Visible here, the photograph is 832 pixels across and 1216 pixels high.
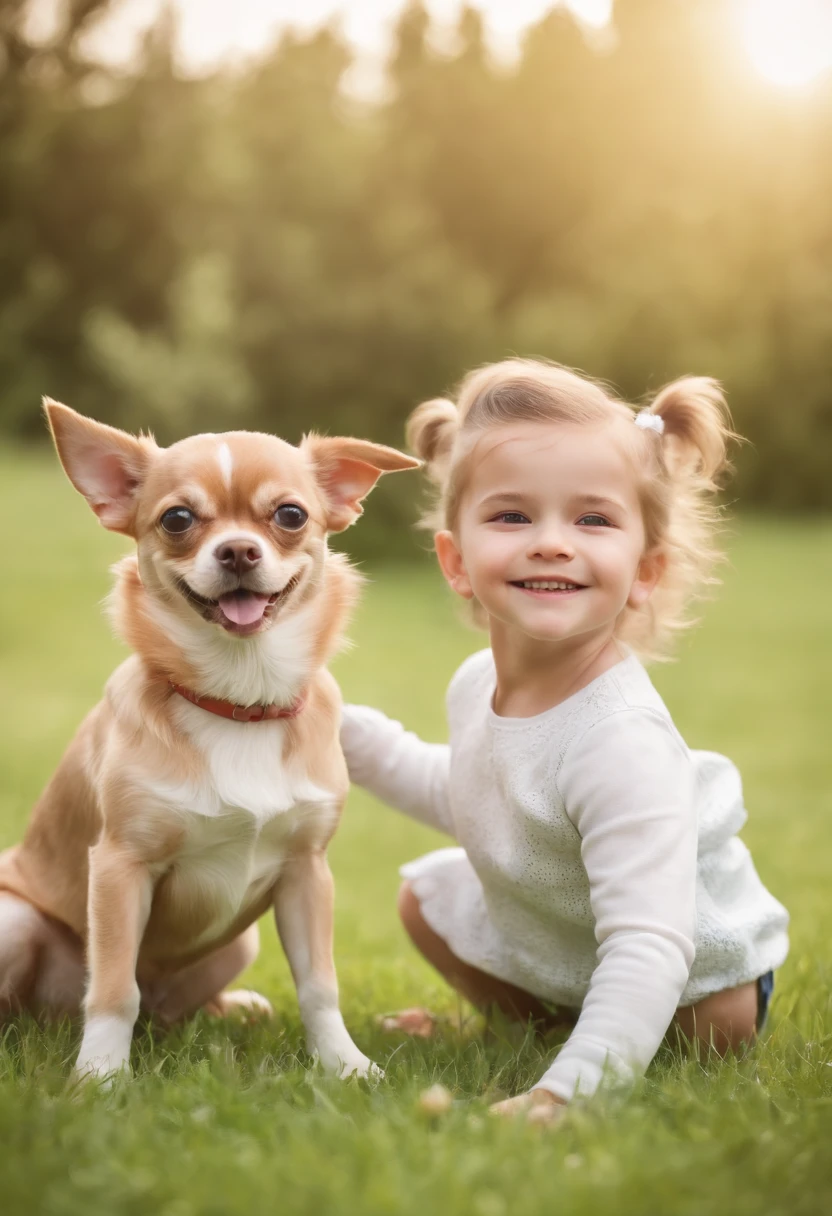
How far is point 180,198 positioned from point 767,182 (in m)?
12.4

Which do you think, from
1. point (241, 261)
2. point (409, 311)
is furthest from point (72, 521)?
point (241, 261)

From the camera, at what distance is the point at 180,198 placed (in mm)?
26984

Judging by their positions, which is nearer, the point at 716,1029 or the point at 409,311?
the point at 716,1029

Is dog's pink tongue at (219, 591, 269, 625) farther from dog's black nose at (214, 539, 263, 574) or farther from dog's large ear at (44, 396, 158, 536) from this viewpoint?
dog's large ear at (44, 396, 158, 536)

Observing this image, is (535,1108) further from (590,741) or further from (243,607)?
(243,607)

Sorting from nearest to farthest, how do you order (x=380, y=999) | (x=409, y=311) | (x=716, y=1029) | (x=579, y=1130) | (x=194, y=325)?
(x=579, y=1130)
(x=716, y=1029)
(x=380, y=999)
(x=409, y=311)
(x=194, y=325)

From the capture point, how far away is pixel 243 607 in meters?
2.60

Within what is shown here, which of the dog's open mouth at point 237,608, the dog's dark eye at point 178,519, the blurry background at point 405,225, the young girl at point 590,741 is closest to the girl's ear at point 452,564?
the young girl at point 590,741

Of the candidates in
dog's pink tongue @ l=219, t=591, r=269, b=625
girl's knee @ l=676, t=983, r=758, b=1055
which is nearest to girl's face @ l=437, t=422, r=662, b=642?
dog's pink tongue @ l=219, t=591, r=269, b=625

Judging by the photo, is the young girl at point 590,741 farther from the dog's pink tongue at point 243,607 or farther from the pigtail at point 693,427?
the dog's pink tongue at point 243,607

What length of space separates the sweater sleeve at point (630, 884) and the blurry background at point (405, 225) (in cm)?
1513

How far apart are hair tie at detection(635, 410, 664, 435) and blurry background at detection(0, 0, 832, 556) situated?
581 inches

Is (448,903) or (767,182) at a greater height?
(767,182)

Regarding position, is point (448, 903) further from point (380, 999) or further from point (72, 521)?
point (72, 521)
